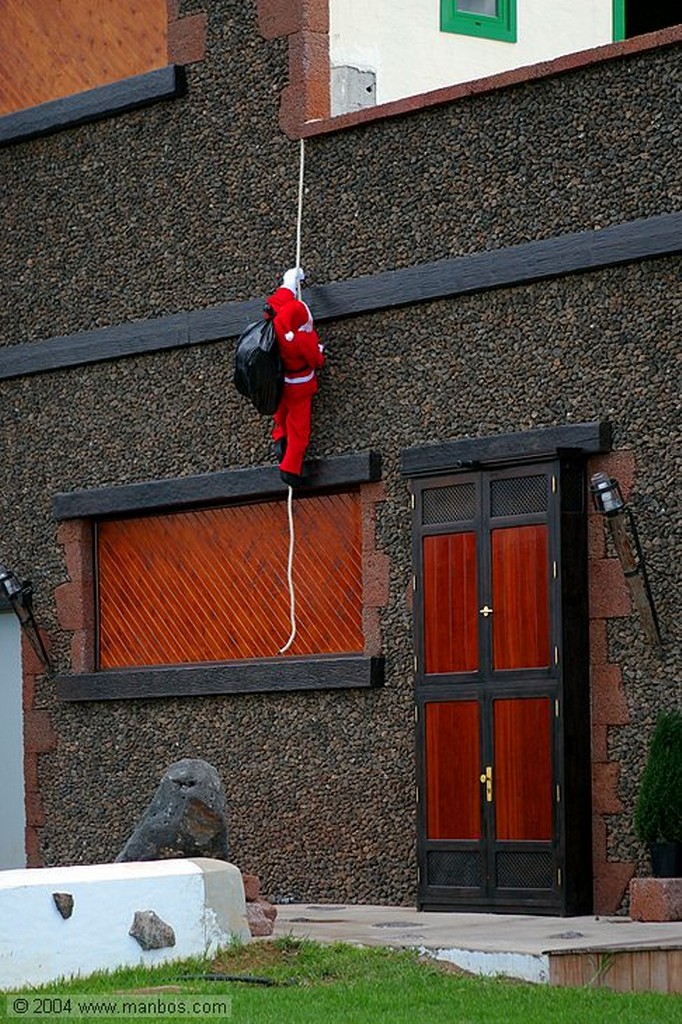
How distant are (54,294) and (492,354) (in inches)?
156

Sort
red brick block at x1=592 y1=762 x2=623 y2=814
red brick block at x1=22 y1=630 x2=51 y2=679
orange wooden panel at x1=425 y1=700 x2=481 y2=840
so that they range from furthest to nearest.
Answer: red brick block at x1=22 y1=630 x2=51 y2=679 → orange wooden panel at x1=425 y1=700 x2=481 y2=840 → red brick block at x1=592 y1=762 x2=623 y2=814

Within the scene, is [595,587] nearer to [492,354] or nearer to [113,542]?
[492,354]

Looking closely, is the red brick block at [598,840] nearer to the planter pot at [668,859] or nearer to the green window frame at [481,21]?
the planter pot at [668,859]

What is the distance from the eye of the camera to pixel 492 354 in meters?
13.3

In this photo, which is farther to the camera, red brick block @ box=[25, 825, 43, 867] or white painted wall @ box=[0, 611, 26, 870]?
white painted wall @ box=[0, 611, 26, 870]

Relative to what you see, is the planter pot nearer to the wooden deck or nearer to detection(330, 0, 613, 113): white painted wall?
the wooden deck

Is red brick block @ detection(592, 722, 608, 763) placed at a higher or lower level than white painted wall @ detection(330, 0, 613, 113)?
lower

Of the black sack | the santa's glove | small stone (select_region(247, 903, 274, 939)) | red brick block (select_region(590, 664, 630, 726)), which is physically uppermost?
the santa's glove

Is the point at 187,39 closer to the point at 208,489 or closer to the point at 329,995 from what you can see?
the point at 208,489

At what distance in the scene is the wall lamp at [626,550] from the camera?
40.2ft

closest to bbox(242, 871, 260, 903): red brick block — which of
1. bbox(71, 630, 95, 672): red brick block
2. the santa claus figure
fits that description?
the santa claus figure

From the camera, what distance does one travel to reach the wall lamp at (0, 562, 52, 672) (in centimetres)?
1591

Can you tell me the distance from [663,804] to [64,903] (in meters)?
3.24

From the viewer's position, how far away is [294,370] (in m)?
14.0
